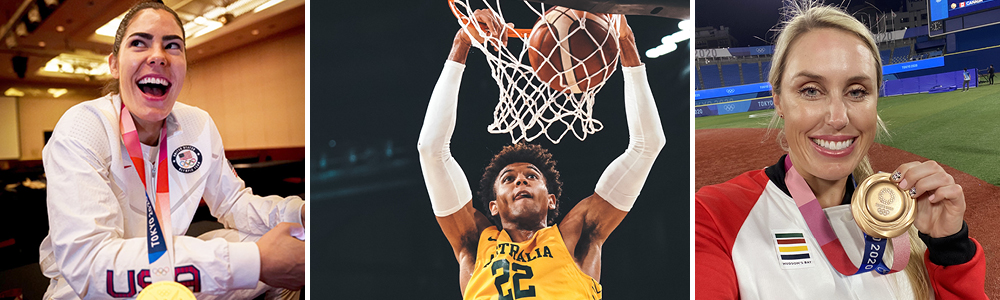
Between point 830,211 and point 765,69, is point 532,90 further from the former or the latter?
point 830,211

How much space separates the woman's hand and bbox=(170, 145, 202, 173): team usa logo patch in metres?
2.56

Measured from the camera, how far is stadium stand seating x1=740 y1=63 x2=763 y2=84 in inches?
84.4

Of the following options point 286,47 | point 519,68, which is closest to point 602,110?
point 519,68

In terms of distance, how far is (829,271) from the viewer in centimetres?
186

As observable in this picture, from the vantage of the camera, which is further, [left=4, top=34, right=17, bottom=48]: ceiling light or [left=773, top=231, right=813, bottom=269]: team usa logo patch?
[left=773, top=231, right=813, bottom=269]: team usa logo patch

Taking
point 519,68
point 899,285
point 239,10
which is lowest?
point 899,285

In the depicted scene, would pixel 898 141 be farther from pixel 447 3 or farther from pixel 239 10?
pixel 239 10

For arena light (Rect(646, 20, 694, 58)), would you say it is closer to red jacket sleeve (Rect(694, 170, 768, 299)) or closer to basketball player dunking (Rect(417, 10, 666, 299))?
basketball player dunking (Rect(417, 10, 666, 299))

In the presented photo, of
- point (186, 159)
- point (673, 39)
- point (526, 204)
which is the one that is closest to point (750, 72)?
point (673, 39)

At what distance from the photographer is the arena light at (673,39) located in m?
2.04

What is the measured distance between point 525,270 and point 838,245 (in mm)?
1281

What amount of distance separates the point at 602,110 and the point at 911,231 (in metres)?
1.39

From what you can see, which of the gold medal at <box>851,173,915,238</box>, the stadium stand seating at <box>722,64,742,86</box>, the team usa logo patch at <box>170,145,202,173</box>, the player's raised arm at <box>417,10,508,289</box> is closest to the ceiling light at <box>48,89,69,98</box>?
the team usa logo patch at <box>170,145,202,173</box>

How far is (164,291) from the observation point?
54.9 inches
